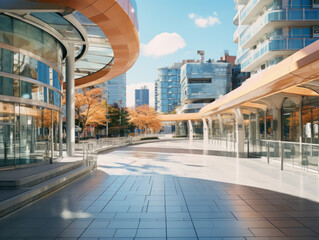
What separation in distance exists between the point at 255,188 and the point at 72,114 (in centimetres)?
1233

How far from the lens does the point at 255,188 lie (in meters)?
8.77

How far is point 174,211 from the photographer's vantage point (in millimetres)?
6410

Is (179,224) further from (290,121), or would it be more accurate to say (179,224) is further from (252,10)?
(252,10)

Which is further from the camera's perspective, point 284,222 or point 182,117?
point 182,117

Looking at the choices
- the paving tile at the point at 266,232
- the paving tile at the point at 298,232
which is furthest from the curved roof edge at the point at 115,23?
the paving tile at the point at 298,232

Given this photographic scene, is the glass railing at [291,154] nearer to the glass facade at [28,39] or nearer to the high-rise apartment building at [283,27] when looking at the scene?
the glass facade at [28,39]

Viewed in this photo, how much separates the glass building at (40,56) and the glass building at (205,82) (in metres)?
71.4

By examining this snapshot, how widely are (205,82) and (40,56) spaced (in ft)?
259

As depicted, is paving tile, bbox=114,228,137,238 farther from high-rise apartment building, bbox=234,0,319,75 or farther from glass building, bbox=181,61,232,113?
glass building, bbox=181,61,232,113

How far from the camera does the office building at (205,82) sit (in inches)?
3369

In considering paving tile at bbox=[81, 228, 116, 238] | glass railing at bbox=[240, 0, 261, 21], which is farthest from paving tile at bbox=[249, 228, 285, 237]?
glass railing at bbox=[240, 0, 261, 21]

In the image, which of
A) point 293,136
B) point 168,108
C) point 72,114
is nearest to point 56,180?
point 72,114

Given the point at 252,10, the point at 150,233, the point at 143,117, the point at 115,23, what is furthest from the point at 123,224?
the point at 143,117

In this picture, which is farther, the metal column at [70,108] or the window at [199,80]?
the window at [199,80]
